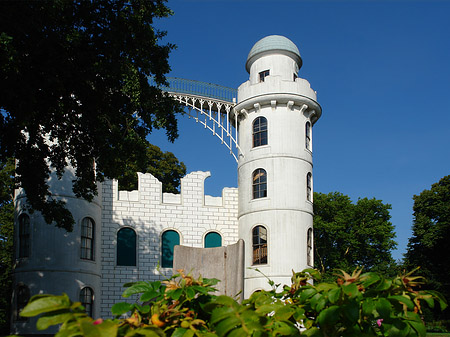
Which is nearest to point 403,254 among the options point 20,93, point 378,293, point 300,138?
point 300,138

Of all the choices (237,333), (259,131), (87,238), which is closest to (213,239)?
(259,131)

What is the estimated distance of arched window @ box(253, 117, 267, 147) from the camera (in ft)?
102

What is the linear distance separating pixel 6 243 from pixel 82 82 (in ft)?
83.5

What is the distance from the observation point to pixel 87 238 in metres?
27.7

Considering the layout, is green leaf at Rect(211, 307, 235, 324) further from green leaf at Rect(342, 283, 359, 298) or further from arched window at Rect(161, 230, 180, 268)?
arched window at Rect(161, 230, 180, 268)

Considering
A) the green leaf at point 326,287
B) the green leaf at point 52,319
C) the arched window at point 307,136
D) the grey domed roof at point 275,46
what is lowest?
the green leaf at point 52,319

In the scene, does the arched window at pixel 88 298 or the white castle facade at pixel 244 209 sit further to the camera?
the white castle facade at pixel 244 209

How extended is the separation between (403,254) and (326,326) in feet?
176

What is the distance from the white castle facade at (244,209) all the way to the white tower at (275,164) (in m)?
0.06

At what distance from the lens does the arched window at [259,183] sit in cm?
3031

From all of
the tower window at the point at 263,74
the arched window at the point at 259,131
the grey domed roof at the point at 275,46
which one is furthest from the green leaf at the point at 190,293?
the grey domed roof at the point at 275,46

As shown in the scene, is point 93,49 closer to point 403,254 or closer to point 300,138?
point 300,138

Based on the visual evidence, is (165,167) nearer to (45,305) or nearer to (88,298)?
(88,298)

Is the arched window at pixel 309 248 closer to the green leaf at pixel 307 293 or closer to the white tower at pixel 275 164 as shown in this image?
the white tower at pixel 275 164
